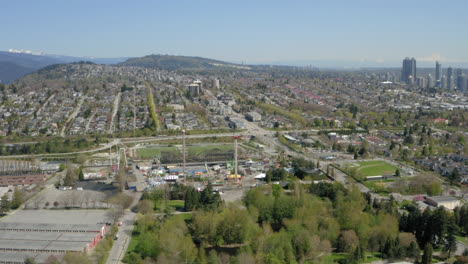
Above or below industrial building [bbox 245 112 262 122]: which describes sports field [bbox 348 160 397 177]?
below

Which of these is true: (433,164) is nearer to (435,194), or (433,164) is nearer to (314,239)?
(435,194)

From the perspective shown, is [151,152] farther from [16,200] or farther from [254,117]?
[254,117]

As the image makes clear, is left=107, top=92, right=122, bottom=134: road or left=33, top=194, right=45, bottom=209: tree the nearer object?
left=33, top=194, right=45, bottom=209: tree

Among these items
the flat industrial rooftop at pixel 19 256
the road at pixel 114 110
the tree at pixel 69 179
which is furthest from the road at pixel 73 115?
the flat industrial rooftop at pixel 19 256

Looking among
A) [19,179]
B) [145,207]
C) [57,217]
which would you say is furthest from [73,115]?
[145,207]

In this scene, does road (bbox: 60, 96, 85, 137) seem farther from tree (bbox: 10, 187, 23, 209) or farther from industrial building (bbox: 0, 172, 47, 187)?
tree (bbox: 10, 187, 23, 209)

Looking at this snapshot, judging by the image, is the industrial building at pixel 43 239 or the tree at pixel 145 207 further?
the tree at pixel 145 207

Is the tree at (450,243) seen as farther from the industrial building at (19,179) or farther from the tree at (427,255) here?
the industrial building at (19,179)

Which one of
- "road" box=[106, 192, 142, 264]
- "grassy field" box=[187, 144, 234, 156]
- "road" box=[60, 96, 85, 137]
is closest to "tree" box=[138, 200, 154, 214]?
"road" box=[106, 192, 142, 264]
